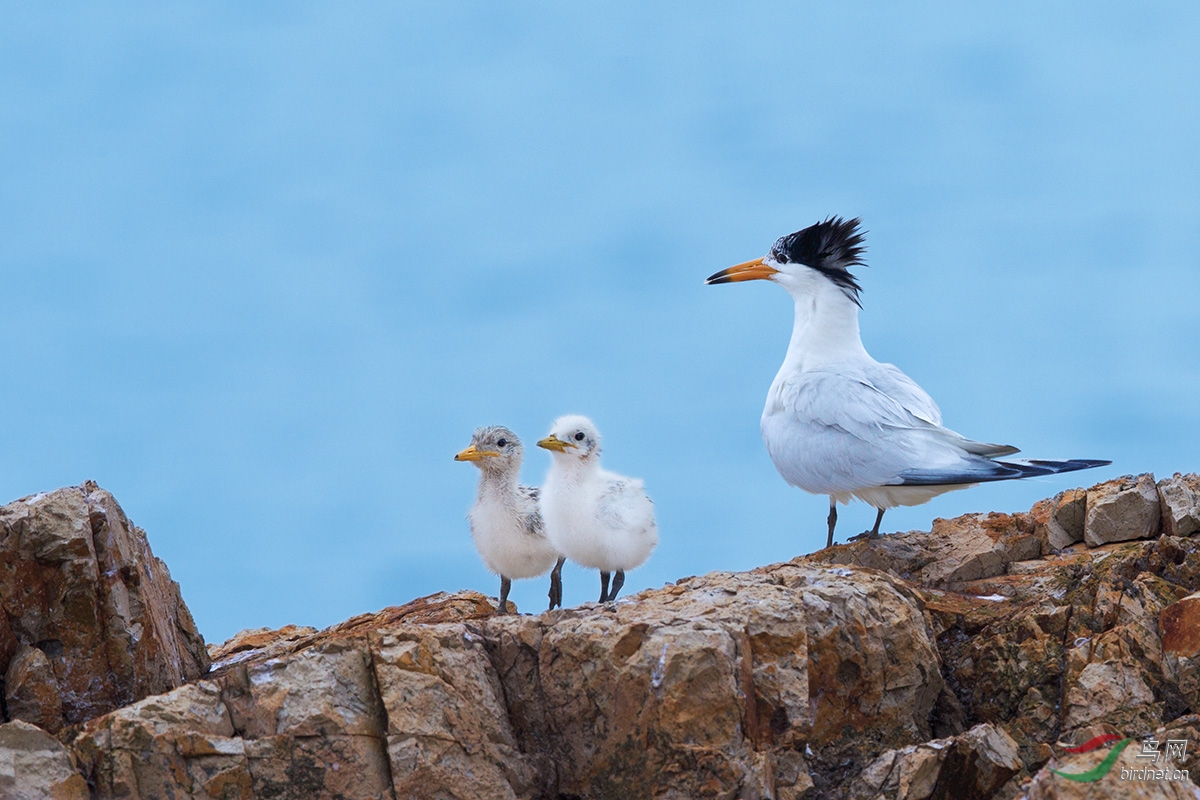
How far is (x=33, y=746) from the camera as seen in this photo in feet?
24.0

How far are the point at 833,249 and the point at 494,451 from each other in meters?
3.62

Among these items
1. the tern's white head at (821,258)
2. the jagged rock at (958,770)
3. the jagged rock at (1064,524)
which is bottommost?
the jagged rock at (958,770)

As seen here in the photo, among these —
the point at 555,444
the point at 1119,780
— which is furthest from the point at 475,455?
the point at 1119,780

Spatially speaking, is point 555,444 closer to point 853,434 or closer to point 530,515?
point 530,515

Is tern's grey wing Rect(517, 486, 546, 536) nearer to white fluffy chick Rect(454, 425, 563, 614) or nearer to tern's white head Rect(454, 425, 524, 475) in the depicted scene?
white fluffy chick Rect(454, 425, 563, 614)

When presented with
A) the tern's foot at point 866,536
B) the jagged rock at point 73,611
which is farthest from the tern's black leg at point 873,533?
the jagged rock at point 73,611

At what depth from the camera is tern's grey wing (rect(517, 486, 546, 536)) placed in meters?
10.9

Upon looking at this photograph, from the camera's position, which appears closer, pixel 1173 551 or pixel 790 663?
pixel 790 663

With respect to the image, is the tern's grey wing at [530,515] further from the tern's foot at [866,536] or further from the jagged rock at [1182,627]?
the jagged rock at [1182,627]

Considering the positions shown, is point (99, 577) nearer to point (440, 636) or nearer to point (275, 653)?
point (275, 653)

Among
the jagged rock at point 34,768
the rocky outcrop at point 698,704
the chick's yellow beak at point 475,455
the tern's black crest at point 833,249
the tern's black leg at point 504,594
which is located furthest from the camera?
the tern's black crest at point 833,249

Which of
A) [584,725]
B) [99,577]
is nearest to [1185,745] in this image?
[584,725]

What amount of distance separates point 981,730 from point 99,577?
5.34 metres

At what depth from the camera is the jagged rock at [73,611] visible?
8.55 meters
